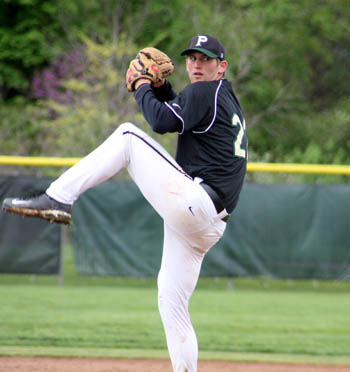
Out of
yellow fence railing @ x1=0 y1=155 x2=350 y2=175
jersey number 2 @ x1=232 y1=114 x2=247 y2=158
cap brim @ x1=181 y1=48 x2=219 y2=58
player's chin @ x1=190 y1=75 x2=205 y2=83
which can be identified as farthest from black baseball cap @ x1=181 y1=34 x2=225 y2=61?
yellow fence railing @ x1=0 y1=155 x2=350 y2=175

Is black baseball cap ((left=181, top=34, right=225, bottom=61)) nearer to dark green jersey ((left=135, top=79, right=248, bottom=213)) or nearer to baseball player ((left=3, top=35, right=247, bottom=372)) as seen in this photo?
baseball player ((left=3, top=35, right=247, bottom=372))

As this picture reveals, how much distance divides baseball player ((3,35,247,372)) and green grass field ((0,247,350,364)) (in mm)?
2415

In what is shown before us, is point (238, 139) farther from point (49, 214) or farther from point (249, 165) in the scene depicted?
point (249, 165)

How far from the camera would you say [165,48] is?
28.7 meters

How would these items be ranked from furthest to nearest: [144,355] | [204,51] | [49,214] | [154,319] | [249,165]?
[249,165]
[154,319]
[144,355]
[204,51]
[49,214]

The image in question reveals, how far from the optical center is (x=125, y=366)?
5988mm

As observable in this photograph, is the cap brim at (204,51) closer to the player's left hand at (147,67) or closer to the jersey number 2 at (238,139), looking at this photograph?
the player's left hand at (147,67)

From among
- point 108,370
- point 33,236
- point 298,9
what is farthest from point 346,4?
point 108,370

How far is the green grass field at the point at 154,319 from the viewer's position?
684 cm

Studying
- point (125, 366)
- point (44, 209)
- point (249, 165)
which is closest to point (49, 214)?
point (44, 209)

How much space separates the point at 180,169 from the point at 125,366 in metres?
2.45

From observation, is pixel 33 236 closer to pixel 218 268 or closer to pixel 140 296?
pixel 140 296

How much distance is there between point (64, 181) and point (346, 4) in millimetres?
28556

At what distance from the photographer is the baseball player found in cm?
404
